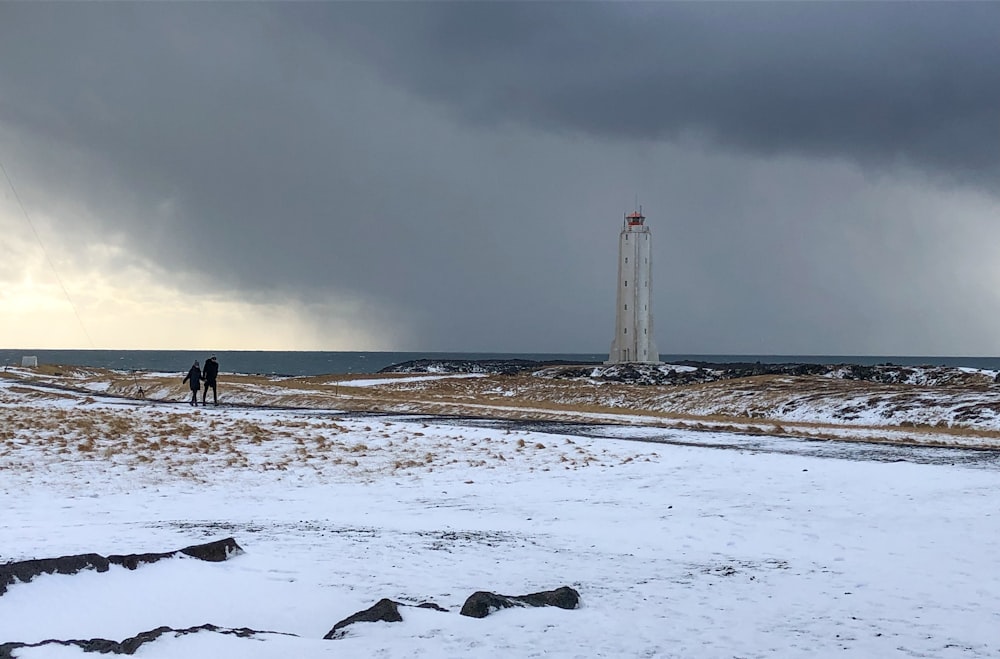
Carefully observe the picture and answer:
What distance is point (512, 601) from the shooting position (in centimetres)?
779

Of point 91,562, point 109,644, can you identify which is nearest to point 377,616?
point 109,644

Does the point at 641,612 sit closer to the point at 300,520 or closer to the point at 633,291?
the point at 300,520

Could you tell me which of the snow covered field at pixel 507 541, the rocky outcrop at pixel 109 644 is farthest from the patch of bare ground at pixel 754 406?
the rocky outcrop at pixel 109 644

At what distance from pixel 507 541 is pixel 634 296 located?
6615 centimetres

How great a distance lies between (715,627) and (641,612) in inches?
29.0

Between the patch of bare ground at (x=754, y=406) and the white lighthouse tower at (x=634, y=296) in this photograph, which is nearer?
the patch of bare ground at (x=754, y=406)

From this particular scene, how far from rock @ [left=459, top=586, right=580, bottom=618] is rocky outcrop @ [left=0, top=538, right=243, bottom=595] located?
3202mm

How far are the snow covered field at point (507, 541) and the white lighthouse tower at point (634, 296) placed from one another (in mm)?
55162

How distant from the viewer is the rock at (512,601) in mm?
7473

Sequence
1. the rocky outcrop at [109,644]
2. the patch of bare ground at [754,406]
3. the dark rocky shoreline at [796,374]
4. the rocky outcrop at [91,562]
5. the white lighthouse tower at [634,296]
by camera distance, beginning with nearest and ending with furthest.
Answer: the rocky outcrop at [109,644]
the rocky outcrop at [91,562]
the patch of bare ground at [754,406]
the dark rocky shoreline at [796,374]
the white lighthouse tower at [634,296]

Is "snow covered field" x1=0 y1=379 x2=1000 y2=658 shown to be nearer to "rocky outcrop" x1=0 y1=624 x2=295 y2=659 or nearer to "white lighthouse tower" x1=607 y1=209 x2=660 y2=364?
"rocky outcrop" x1=0 y1=624 x2=295 y2=659

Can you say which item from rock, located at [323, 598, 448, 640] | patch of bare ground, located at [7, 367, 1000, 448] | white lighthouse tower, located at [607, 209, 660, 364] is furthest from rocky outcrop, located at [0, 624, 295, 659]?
white lighthouse tower, located at [607, 209, 660, 364]

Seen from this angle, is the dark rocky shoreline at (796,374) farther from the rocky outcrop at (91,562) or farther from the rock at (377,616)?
the rock at (377,616)

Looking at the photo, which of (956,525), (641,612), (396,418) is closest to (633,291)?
(396,418)
